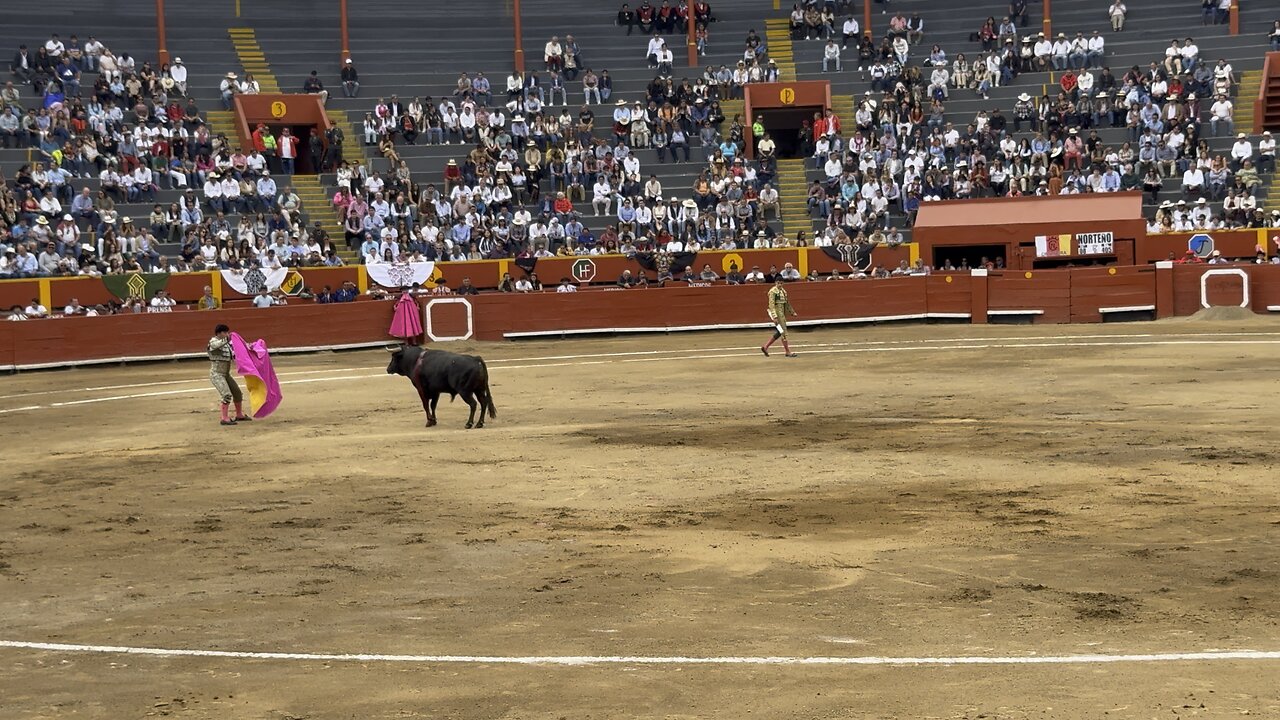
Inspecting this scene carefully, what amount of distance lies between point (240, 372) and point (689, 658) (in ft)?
38.7

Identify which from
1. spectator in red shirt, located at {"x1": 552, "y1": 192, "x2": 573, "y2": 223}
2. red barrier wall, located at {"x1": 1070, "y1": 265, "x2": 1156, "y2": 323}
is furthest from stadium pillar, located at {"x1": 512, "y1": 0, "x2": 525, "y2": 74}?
red barrier wall, located at {"x1": 1070, "y1": 265, "x2": 1156, "y2": 323}

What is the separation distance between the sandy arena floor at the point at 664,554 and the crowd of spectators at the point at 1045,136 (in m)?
17.1

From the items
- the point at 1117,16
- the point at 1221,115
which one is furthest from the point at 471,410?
the point at 1117,16

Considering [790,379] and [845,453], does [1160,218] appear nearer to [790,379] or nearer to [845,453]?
[790,379]

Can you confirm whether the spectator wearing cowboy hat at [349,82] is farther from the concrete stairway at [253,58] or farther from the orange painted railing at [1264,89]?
the orange painted railing at [1264,89]

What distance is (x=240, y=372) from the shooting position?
1845cm

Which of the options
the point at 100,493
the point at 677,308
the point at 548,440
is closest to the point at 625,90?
the point at 677,308

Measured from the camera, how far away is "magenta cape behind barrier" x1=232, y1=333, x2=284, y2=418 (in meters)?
18.4

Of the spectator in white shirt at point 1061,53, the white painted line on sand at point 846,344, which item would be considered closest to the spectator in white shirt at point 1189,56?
the spectator in white shirt at point 1061,53

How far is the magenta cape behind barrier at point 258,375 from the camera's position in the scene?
1841 centimetres

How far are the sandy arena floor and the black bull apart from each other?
0.45 meters

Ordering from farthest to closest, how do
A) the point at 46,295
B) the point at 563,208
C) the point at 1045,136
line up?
the point at 1045,136, the point at 563,208, the point at 46,295

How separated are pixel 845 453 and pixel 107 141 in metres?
25.8

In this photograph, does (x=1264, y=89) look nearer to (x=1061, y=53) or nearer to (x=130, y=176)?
(x=1061, y=53)
